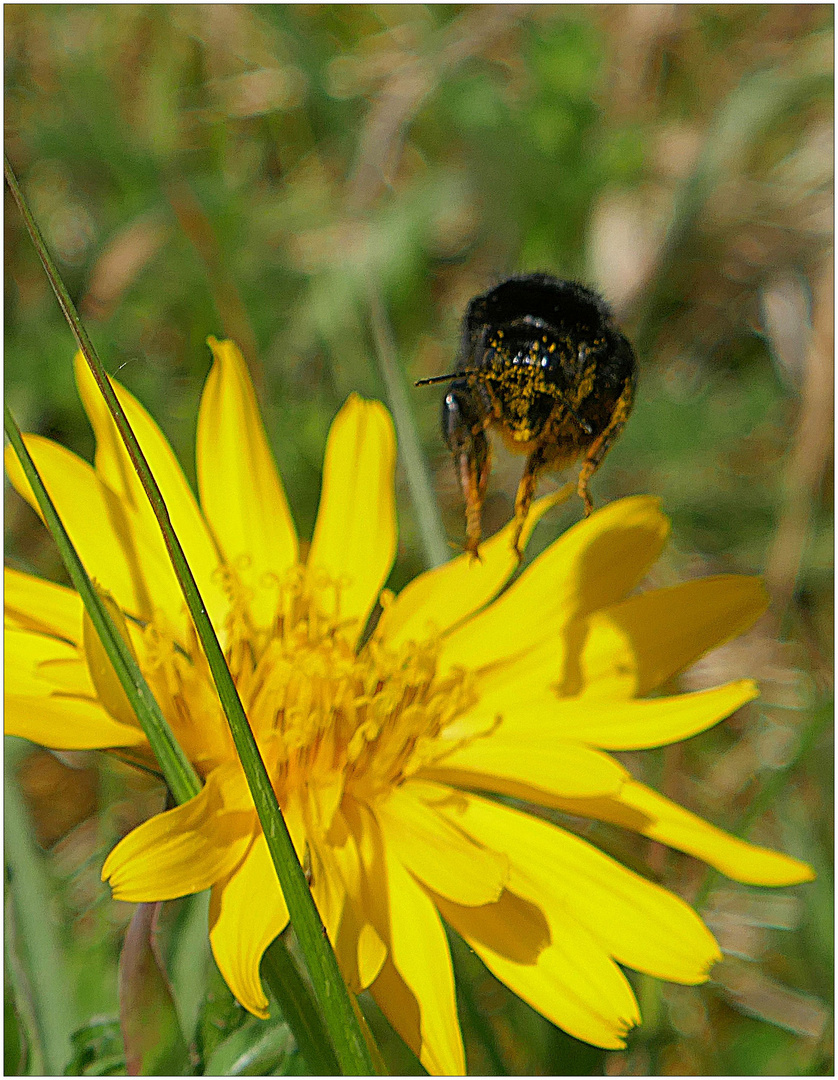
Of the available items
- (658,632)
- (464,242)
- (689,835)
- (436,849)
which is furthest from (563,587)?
(464,242)

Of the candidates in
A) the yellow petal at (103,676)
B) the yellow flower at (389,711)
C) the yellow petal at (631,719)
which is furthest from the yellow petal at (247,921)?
the yellow petal at (631,719)

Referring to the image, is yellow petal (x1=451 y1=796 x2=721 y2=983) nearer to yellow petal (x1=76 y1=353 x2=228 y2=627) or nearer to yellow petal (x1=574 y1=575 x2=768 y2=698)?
yellow petal (x1=574 y1=575 x2=768 y2=698)

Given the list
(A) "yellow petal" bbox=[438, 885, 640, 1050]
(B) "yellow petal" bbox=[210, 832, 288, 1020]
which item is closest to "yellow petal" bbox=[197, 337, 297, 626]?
(B) "yellow petal" bbox=[210, 832, 288, 1020]

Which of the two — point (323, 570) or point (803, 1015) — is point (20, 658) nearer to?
point (323, 570)

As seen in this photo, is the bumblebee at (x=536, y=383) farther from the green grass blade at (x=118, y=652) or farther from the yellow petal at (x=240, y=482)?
the yellow petal at (x=240, y=482)

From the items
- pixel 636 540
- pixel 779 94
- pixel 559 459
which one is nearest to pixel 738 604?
pixel 636 540

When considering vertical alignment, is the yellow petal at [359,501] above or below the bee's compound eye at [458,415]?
above

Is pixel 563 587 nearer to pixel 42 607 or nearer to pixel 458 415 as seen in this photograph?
pixel 458 415
